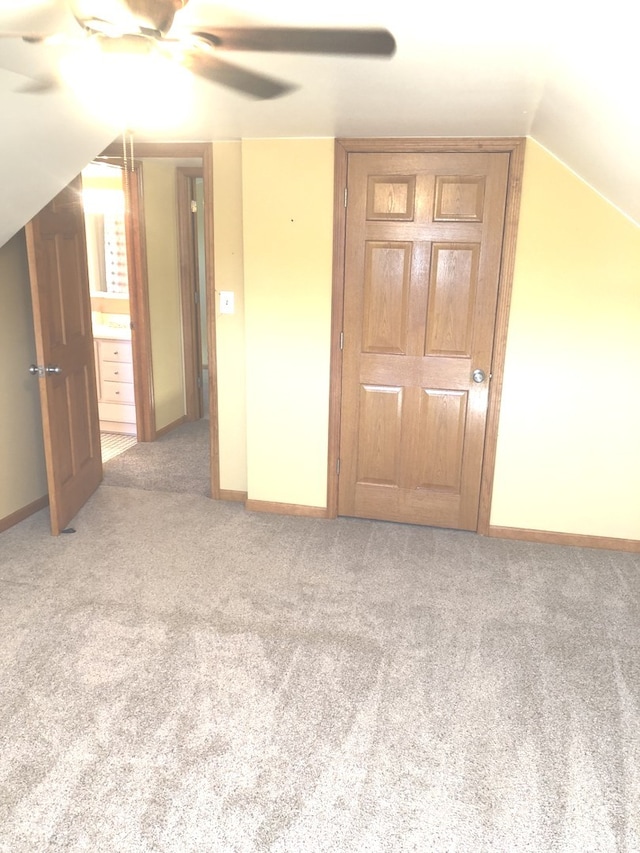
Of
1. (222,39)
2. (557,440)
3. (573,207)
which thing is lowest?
(557,440)

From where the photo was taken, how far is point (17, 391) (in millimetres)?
3559

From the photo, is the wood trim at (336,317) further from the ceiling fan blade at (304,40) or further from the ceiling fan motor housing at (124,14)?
the ceiling fan motor housing at (124,14)

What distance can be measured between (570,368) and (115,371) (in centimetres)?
346

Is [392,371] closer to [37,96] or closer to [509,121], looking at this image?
[509,121]

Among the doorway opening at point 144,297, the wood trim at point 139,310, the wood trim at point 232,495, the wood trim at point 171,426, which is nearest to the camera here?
the wood trim at point 232,495

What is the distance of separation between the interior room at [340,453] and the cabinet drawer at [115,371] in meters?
0.92

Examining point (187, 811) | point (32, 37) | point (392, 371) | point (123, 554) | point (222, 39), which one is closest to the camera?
point (32, 37)

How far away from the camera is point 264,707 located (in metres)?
2.19

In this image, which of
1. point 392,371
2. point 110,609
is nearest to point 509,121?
point 392,371

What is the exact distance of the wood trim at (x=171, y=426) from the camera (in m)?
5.19

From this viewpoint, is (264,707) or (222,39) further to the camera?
(264,707)

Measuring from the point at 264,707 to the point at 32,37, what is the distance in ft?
6.68

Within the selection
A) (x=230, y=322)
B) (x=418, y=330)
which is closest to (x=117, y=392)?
(x=230, y=322)

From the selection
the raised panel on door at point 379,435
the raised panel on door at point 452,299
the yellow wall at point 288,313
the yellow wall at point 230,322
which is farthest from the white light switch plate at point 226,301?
the raised panel on door at point 452,299
